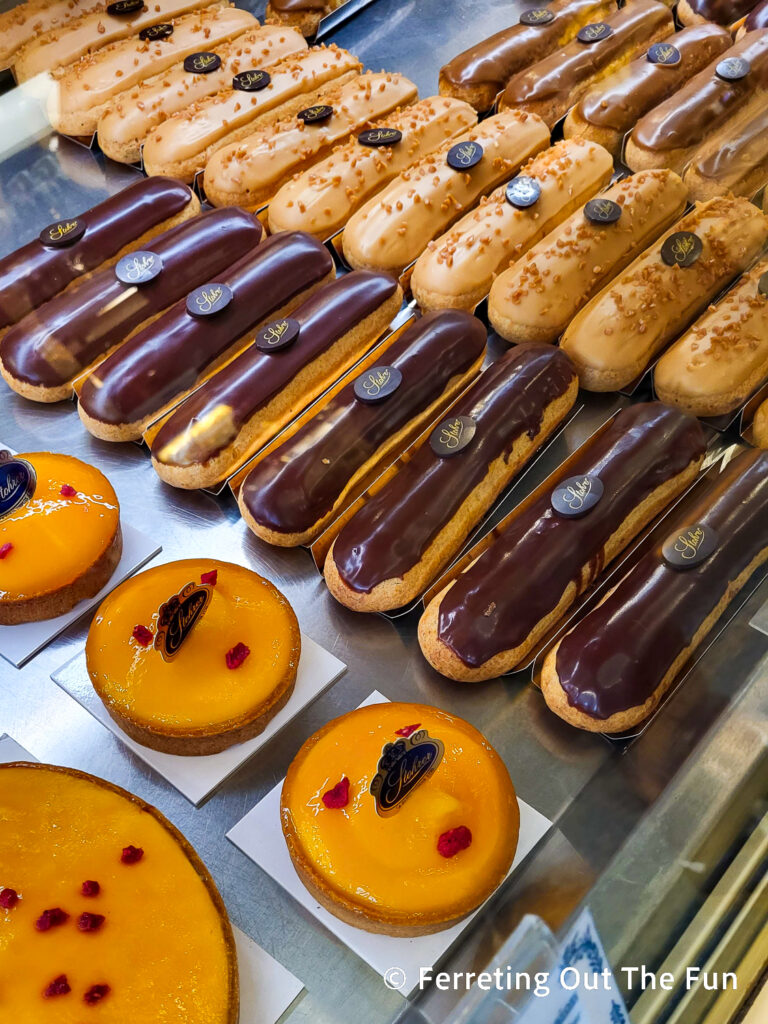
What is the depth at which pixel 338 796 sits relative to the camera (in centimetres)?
204

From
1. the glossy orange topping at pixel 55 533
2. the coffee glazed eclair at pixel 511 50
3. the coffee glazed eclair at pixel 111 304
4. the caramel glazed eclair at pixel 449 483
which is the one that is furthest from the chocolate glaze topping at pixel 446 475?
the coffee glazed eclair at pixel 511 50

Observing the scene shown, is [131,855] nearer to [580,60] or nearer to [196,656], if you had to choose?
[196,656]

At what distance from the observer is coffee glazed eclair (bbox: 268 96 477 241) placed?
3.57 m

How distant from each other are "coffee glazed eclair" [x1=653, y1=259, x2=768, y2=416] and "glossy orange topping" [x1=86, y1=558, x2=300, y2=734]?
1.39 meters

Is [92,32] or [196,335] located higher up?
[92,32]

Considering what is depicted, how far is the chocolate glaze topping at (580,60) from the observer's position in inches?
155

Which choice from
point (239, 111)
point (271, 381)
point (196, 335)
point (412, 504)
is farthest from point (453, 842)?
point (239, 111)

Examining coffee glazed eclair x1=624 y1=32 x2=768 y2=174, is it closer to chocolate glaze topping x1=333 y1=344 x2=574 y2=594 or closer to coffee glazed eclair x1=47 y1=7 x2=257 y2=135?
chocolate glaze topping x1=333 y1=344 x2=574 y2=594

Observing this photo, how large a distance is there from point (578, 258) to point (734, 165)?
784 millimetres

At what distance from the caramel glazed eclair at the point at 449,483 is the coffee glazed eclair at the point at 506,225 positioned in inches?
17.4

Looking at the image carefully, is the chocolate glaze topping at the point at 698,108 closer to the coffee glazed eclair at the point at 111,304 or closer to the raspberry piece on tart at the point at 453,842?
the coffee glazed eclair at the point at 111,304

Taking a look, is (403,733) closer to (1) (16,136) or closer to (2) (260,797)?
(2) (260,797)

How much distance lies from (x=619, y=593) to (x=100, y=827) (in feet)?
4.35

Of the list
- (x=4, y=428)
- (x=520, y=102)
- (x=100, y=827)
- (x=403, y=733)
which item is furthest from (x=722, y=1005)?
(x=520, y=102)
